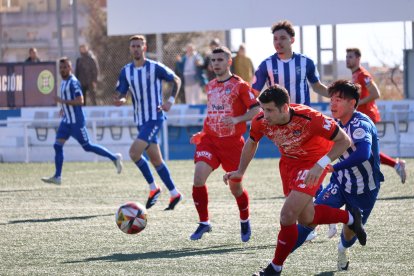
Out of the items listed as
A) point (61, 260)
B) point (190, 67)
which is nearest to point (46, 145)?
point (190, 67)

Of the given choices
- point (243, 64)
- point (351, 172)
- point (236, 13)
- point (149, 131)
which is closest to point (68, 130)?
point (149, 131)

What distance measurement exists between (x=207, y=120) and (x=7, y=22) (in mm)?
16219

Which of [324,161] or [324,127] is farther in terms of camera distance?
[324,127]

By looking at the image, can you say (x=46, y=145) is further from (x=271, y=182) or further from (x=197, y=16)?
(x=271, y=182)

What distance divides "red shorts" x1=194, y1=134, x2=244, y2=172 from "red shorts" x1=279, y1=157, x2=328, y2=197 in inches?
71.6

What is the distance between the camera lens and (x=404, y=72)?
21219 mm

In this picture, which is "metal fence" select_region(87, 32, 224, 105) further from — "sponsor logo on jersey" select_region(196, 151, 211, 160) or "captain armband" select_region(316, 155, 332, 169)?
"captain armband" select_region(316, 155, 332, 169)

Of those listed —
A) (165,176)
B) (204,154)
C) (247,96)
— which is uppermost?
(247,96)

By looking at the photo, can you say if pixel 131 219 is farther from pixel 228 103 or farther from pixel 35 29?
pixel 35 29

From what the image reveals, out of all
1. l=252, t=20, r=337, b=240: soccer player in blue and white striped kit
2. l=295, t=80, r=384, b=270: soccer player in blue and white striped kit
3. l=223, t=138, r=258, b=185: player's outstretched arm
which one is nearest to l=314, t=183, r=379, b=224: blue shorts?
l=295, t=80, r=384, b=270: soccer player in blue and white striped kit

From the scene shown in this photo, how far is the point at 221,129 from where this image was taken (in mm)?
9477

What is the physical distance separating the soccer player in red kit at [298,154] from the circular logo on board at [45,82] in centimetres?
1435

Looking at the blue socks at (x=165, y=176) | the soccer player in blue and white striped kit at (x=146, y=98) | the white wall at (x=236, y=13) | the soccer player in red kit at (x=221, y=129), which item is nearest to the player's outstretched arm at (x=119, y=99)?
A: the soccer player in blue and white striped kit at (x=146, y=98)

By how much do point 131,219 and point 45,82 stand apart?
1329 cm
